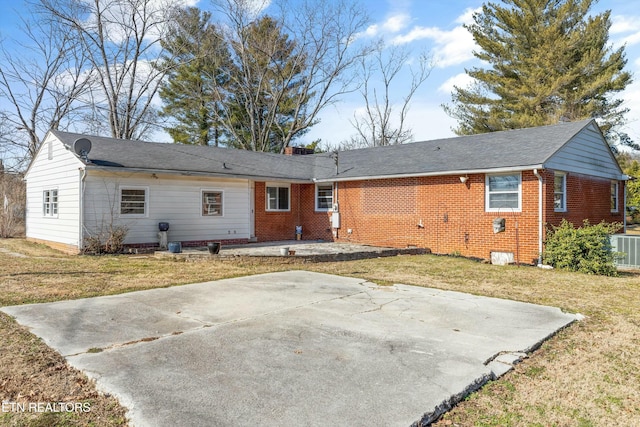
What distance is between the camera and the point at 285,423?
2.77m

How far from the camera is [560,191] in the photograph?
42.2 ft

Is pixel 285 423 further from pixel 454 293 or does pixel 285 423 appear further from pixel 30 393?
pixel 454 293

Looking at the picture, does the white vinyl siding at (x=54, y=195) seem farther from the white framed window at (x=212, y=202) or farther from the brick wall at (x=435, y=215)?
the brick wall at (x=435, y=215)

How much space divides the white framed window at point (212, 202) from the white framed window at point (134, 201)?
6.47 feet

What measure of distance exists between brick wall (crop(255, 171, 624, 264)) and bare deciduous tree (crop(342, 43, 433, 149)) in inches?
742

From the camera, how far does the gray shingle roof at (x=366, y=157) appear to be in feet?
41.3

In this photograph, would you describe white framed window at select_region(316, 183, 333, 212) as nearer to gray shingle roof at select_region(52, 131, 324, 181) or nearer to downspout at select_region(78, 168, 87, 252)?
gray shingle roof at select_region(52, 131, 324, 181)

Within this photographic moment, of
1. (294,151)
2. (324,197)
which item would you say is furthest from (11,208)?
(324,197)

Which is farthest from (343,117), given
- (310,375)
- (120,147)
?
(310,375)

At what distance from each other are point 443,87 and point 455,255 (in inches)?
791

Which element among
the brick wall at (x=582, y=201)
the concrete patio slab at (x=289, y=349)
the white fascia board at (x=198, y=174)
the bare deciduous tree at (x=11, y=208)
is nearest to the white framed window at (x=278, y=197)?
the white fascia board at (x=198, y=174)

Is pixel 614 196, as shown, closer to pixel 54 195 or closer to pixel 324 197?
pixel 324 197

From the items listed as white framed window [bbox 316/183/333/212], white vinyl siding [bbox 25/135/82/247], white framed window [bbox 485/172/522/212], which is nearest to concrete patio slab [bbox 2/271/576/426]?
white framed window [bbox 485/172/522/212]

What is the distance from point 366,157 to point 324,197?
2480mm
